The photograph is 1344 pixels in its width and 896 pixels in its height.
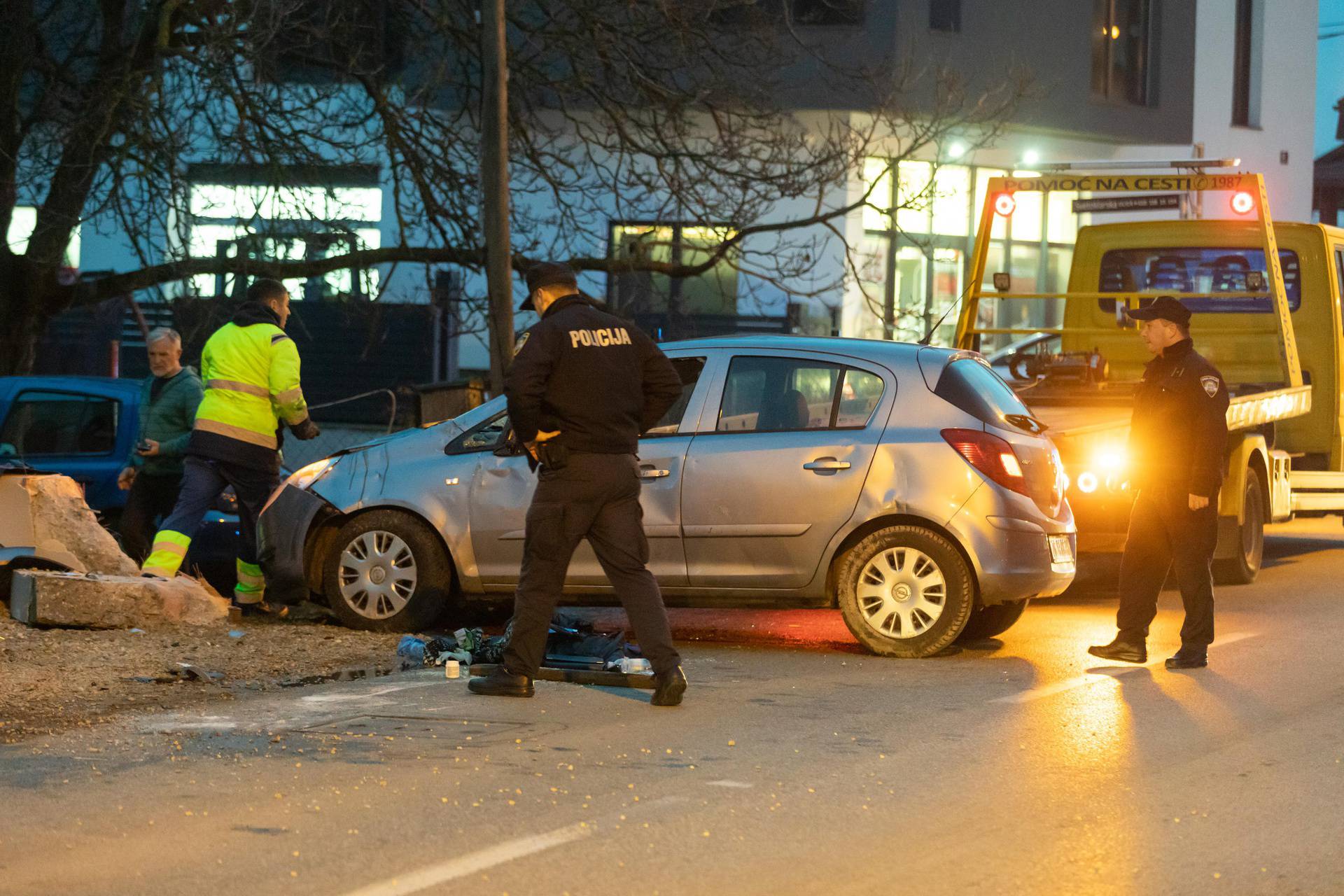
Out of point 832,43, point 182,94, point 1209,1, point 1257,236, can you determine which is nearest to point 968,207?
point 832,43

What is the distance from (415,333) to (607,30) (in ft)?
38.1

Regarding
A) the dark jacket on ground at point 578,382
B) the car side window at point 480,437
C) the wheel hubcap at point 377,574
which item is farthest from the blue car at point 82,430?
the dark jacket on ground at point 578,382

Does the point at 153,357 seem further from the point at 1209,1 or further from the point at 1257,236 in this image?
the point at 1209,1

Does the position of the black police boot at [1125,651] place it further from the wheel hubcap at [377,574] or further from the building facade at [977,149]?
the building facade at [977,149]

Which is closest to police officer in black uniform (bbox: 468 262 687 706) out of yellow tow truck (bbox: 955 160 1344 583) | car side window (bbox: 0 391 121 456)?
car side window (bbox: 0 391 121 456)

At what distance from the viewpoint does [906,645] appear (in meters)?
9.07

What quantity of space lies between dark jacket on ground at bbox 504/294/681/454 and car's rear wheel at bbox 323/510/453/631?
85.5 inches

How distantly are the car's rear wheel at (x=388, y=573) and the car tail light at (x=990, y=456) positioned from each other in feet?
8.78

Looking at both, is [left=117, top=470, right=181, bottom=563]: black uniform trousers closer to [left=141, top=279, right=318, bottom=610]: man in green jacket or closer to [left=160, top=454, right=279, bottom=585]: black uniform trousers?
[left=160, top=454, right=279, bottom=585]: black uniform trousers

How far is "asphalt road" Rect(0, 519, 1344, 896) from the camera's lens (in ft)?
16.8

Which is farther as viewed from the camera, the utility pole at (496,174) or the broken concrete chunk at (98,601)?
the utility pole at (496,174)

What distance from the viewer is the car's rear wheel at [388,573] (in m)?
9.63

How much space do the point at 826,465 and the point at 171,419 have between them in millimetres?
4070

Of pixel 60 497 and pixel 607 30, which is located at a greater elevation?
pixel 607 30
